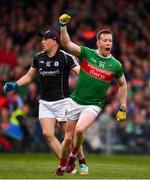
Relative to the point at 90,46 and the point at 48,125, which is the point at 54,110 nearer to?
the point at 48,125

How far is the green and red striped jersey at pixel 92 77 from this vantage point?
52.7 feet

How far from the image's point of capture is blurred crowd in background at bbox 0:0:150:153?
26.5m

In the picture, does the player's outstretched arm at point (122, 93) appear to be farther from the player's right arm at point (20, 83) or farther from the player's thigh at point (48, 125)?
the player's right arm at point (20, 83)

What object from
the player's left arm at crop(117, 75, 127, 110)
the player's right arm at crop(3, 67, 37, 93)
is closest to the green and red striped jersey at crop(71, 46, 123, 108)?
the player's left arm at crop(117, 75, 127, 110)

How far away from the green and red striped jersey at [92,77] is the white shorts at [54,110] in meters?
1.22

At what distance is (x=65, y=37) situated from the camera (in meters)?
15.4

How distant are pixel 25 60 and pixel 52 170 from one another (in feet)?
39.8

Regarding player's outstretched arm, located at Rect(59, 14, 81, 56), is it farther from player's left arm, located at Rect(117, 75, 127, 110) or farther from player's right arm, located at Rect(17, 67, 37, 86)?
player's right arm, located at Rect(17, 67, 37, 86)

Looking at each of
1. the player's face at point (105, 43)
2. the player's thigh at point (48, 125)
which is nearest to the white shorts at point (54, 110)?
the player's thigh at point (48, 125)

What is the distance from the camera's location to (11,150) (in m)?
26.6

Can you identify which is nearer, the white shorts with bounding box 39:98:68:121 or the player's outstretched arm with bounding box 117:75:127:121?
the player's outstretched arm with bounding box 117:75:127:121

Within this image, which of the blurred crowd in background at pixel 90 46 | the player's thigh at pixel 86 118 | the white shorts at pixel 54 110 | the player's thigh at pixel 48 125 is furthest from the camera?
the blurred crowd in background at pixel 90 46

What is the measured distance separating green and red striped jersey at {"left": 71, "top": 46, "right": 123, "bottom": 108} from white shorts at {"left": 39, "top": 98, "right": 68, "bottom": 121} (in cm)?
122

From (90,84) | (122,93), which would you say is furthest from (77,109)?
(122,93)
